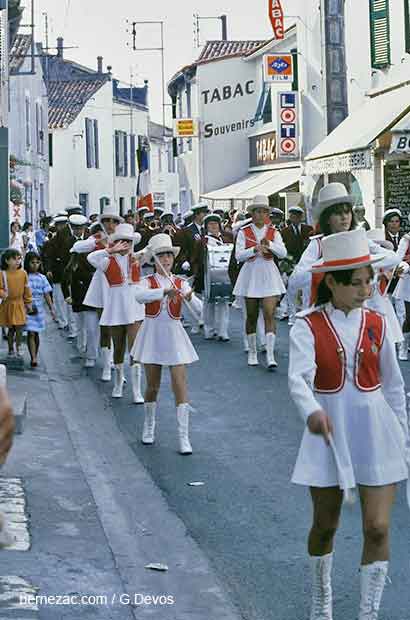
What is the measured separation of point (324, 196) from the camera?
9.48 meters

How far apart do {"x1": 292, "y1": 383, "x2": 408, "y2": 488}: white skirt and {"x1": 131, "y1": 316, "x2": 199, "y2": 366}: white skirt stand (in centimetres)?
479

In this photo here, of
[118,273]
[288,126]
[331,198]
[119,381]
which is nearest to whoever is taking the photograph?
[331,198]

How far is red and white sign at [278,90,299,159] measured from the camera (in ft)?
126

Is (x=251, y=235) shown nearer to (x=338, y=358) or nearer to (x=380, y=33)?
(x=338, y=358)

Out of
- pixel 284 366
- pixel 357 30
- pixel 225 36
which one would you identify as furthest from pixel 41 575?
pixel 225 36

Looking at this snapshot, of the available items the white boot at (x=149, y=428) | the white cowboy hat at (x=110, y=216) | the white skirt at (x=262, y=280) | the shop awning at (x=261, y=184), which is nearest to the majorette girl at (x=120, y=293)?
the white cowboy hat at (x=110, y=216)

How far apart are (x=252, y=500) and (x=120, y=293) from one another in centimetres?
546

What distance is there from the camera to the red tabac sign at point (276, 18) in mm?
38594

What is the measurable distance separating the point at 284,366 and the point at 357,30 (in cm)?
1651

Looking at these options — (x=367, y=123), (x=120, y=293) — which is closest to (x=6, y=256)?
(x=120, y=293)

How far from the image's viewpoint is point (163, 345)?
10.3m

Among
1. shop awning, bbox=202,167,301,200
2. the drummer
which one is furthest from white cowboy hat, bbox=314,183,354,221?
shop awning, bbox=202,167,301,200

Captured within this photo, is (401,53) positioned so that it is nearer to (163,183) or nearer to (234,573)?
(234,573)

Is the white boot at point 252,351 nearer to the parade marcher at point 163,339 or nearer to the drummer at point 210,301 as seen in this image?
the drummer at point 210,301
